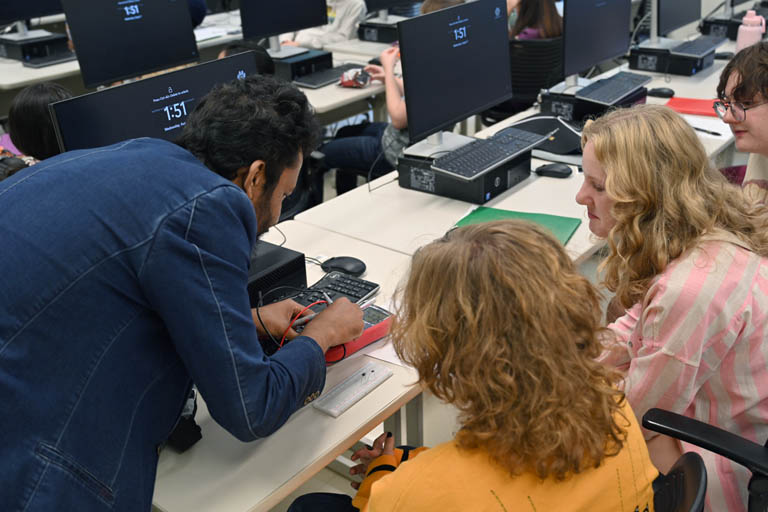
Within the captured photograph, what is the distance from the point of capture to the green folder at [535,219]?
75.8 inches

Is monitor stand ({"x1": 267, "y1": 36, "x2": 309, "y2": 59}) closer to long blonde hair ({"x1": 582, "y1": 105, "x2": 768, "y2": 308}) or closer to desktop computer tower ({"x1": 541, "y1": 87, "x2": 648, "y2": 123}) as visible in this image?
desktop computer tower ({"x1": 541, "y1": 87, "x2": 648, "y2": 123})

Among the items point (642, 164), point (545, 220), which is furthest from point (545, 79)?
point (642, 164)

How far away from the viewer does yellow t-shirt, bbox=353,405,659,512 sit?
926 mm

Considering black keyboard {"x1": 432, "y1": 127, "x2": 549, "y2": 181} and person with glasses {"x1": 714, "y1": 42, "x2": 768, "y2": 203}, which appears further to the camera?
black keyboard {"x1": 432, "y1": 127, "x2": 549, "y2": 181}

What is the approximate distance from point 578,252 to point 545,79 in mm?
2073

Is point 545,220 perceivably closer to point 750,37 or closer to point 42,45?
point 750,37

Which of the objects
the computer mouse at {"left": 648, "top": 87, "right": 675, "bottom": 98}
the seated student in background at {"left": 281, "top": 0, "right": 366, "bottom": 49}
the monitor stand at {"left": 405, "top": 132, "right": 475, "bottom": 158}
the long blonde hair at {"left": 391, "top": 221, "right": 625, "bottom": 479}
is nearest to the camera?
the long blonde hair at {"left": 391, "top": 221, "right": 625, "bottom": 479}

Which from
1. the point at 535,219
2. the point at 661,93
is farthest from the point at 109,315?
the point at 661,93

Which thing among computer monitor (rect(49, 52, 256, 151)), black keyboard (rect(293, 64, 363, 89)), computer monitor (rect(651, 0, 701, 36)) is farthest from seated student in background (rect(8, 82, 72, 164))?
computer monitor (rect(651, 0, 701, 36))

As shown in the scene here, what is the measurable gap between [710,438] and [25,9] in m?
3.92

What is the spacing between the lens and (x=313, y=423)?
1.28 metres

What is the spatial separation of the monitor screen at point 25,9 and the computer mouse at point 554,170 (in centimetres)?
294

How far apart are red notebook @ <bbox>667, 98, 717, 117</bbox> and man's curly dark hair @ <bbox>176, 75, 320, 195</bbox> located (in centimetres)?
207

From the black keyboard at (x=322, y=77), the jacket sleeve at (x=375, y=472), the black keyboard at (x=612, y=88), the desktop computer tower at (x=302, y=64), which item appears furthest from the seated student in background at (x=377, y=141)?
the jacket sleeve at (x=375, y=472)
